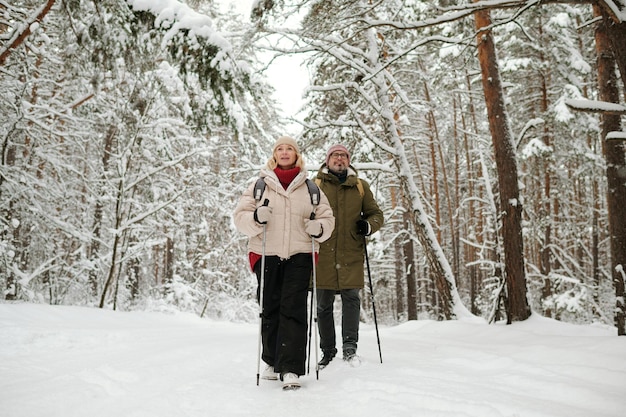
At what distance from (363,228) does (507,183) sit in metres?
4.57

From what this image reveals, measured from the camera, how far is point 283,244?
11.6ft

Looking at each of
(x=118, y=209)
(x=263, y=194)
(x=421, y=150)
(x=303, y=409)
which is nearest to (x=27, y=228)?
(x=118, y=209)

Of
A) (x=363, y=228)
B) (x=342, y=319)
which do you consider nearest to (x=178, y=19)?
(x=363, y=228)

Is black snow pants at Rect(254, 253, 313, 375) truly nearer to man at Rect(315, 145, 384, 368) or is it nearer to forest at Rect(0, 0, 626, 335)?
man at Rect(315, 145, 384, 368)

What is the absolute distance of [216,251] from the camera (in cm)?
1698

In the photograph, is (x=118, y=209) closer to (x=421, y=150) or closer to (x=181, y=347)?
(x=181, y=347)

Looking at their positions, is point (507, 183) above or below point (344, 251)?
above

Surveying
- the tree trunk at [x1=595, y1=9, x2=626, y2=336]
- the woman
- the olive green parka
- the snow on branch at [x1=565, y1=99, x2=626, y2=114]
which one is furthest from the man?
the tree trunk at [x1=595, y1=9, x2=626, y2=336]

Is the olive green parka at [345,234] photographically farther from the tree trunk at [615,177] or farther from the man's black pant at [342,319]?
the tree trunk at [615,177]

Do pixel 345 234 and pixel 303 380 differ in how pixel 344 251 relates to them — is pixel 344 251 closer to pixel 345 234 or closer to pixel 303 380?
pixel 345 234

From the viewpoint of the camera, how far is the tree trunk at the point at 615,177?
7.44m

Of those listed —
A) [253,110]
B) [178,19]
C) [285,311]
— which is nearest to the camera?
[285,311]

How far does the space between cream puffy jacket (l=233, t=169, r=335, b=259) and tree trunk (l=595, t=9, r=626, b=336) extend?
6.53 meters

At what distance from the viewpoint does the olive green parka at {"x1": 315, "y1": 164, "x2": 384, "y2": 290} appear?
164 inches
